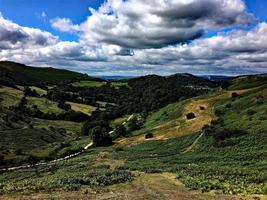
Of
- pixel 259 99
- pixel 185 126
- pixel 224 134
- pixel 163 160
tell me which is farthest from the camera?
pixel 185 126

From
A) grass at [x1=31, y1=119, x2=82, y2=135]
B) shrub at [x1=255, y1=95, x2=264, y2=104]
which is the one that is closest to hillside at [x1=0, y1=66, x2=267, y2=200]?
shrub at [x1=255, y1=95, x2=264, y2=104]

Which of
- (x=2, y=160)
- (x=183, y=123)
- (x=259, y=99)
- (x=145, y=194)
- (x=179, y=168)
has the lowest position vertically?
(x=2, y=160)

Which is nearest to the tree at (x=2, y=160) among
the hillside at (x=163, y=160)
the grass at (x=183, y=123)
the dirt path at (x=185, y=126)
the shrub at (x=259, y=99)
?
the hillside at (x=163, y=160)

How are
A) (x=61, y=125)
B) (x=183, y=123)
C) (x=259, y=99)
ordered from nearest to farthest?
(x=259, y=99)
(x=183, y=123)
(x=61, y=125)

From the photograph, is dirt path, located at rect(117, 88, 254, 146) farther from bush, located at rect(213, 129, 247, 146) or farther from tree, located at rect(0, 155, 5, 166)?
tree, located at rect(0, 155, 5, 166)

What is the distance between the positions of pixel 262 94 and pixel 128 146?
123 feet

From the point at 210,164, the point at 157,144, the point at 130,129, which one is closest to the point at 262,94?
the point at 157,144

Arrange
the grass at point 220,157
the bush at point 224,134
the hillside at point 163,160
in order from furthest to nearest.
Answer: the bush at point 224,134 < the grass at point 220,157 < the hillside at point 163,160

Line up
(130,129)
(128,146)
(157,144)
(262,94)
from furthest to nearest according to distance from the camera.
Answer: (130,129)
(262,94)
(128,146)
(157,144)

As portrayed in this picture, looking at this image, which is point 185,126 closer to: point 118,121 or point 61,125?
point 118,121

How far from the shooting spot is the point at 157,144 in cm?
8375

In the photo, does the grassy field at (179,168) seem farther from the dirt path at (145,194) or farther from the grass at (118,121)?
the grass at (118,121)

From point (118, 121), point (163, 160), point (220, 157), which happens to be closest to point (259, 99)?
point (163, 160)

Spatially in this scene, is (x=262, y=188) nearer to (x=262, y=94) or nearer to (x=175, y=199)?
(x=175, y=199)
